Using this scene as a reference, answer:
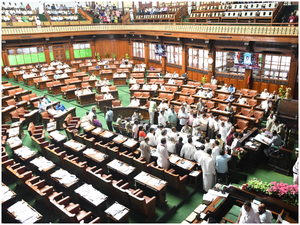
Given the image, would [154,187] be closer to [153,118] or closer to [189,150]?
[189,150]

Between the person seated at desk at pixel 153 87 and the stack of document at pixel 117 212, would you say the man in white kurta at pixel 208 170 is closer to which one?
the stack of document at pixel 117 212

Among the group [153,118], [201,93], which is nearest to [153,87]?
[201,93]

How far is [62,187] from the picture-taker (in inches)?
277

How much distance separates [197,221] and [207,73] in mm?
13659

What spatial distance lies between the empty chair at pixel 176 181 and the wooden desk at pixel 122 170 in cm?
104

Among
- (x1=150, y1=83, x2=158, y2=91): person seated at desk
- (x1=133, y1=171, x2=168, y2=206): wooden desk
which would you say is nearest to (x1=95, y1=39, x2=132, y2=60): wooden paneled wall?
(x1=150, y1=83, x2=158, y2=91): person seated at desk

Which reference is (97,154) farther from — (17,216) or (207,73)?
(207,73)

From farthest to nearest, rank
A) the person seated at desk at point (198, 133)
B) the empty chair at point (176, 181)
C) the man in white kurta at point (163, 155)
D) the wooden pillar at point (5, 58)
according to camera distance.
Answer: the wooden pillar at point (5, 58) < the person seated at desk at point (198, 133) < the man in white kurta at point (163, 155) < the empty chair at point (176, 181)

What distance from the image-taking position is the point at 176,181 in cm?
688

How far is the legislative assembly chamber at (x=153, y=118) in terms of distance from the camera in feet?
20.3

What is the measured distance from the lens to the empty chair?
22.5 ft

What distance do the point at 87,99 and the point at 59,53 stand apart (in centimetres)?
1178

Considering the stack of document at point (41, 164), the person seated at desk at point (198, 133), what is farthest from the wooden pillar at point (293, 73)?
the stack of document at point (41, 164)

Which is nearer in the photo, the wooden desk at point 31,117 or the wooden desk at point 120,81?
the wooden desk at point 31,117
